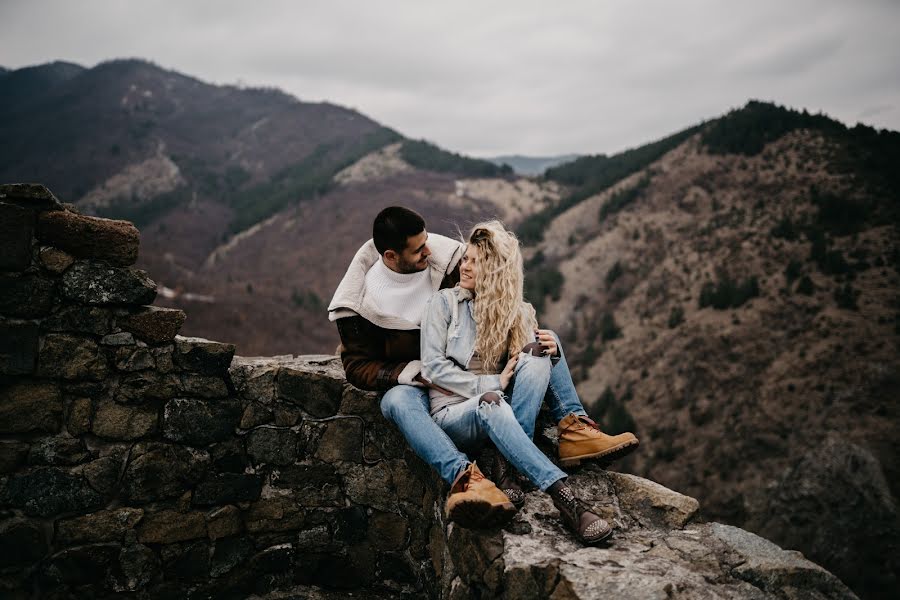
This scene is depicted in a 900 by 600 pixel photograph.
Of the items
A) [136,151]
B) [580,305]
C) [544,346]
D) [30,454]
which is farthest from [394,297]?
[136,151]

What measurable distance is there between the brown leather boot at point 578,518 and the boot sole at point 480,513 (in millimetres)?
245

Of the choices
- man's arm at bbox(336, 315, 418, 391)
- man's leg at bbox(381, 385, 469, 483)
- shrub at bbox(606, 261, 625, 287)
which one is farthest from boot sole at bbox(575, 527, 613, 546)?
shrub at bbox(606, 261, 625, 287)

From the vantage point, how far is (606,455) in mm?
2432

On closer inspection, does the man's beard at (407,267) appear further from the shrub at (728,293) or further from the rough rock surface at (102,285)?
the shrub at (728,293)

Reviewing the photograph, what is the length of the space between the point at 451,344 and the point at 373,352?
0.48 metres

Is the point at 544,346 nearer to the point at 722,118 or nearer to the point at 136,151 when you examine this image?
the point at 722,118

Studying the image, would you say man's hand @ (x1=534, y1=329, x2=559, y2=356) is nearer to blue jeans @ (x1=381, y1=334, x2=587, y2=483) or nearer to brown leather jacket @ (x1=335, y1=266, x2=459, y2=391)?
blue jeans @ (x1=381, y1=334, x2=587, y2=483)

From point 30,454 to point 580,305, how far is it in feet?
73.3

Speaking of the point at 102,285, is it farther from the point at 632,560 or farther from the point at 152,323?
the point at 632,560

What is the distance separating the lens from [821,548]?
897 cm

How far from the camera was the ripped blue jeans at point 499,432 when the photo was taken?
219cm

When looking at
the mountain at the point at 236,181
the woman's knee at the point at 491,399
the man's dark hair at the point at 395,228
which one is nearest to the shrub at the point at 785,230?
the mountain at the point at 236,181

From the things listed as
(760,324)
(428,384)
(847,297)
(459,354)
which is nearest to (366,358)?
(428,384)

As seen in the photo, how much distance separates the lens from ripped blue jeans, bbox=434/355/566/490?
2.19 metres
